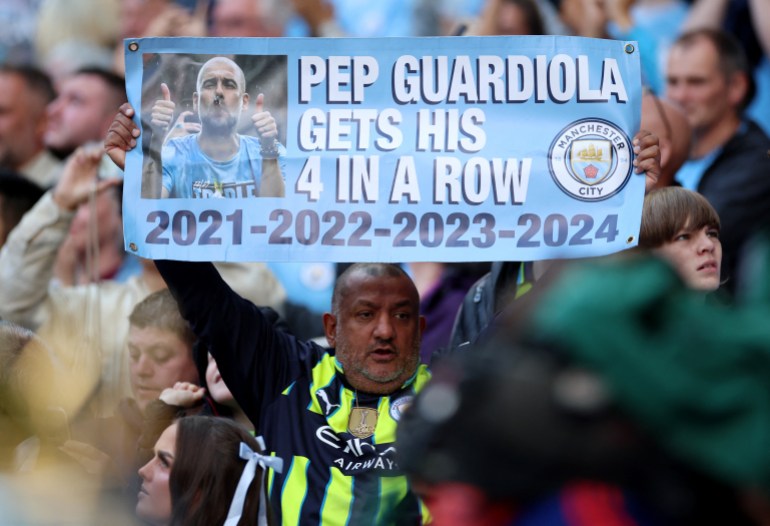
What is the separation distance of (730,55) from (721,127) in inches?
11.9

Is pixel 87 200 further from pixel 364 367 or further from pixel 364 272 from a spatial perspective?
pixel 364 367

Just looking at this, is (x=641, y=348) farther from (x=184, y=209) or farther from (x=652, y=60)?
(x=652, y=60)

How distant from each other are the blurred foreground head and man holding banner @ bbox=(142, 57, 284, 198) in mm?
2645

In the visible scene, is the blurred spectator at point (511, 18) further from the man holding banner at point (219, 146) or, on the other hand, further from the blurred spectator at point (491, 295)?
the man holding banner at point (219, 146)

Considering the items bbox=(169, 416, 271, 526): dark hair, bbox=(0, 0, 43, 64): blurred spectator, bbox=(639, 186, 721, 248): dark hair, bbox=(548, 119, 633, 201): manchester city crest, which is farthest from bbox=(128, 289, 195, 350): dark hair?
bbox=(0, 0, 43, 64): blurred spectator

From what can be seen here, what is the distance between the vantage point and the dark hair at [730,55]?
5.12 m

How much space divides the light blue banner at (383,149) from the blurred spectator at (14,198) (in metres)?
2.01

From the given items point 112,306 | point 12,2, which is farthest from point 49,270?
point 12,2

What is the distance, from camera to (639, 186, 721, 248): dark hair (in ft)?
12.6

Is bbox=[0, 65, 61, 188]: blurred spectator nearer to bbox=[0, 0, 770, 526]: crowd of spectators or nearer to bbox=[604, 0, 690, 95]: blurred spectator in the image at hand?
bbox=[0, 0, 770, 526]: crowd of spectators

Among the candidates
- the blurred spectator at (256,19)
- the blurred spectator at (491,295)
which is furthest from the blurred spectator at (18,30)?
the blurred spectator at (491,295)

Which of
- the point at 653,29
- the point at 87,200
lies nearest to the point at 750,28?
the point at 653,29

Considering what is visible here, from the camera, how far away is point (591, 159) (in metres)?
3.93

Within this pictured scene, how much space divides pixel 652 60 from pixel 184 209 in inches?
91.7
